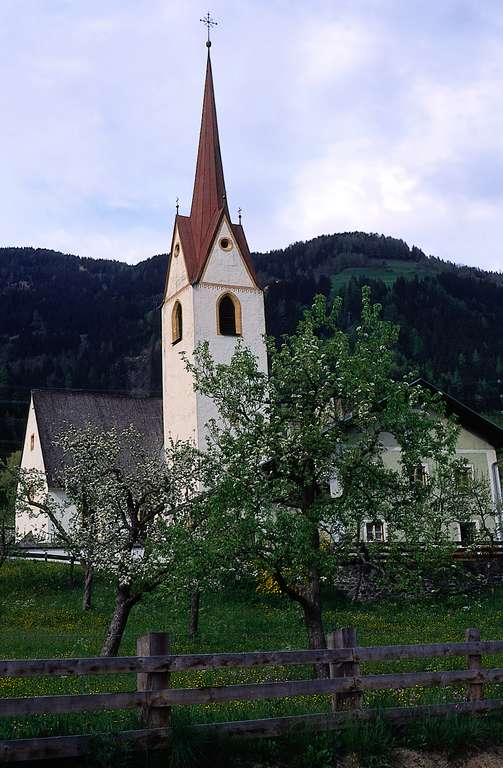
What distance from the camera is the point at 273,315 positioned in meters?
132

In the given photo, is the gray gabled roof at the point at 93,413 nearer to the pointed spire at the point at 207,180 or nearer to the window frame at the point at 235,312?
the window frame at the point at 235,312

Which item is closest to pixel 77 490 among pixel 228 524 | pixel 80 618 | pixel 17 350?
pixel 80 618

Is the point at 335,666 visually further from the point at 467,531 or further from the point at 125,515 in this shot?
the point at 467,531

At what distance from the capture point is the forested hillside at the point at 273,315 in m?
120

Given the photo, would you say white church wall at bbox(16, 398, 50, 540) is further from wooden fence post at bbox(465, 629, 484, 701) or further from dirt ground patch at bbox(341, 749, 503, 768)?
dirt ground patch at bbox(341, 749, 503, 768)

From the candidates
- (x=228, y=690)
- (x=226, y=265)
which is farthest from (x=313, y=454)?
(x=226, y=265)

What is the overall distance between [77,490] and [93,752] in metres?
17.6

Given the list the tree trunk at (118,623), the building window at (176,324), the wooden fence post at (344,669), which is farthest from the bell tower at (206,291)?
the wooden fence post at (344,669)

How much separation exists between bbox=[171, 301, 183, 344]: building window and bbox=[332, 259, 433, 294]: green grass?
12295 cm

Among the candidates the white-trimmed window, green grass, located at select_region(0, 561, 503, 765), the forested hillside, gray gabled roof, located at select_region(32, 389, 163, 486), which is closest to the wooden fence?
green grass, located at select_region(0, 561, 503, 765)

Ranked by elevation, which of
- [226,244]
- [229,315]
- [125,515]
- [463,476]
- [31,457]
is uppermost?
[226,244]

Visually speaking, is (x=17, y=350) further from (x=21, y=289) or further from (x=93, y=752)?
(x=93, y=752)

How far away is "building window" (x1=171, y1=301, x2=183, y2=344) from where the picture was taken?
4784 centimetres

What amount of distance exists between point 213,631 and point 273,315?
4310 inches
